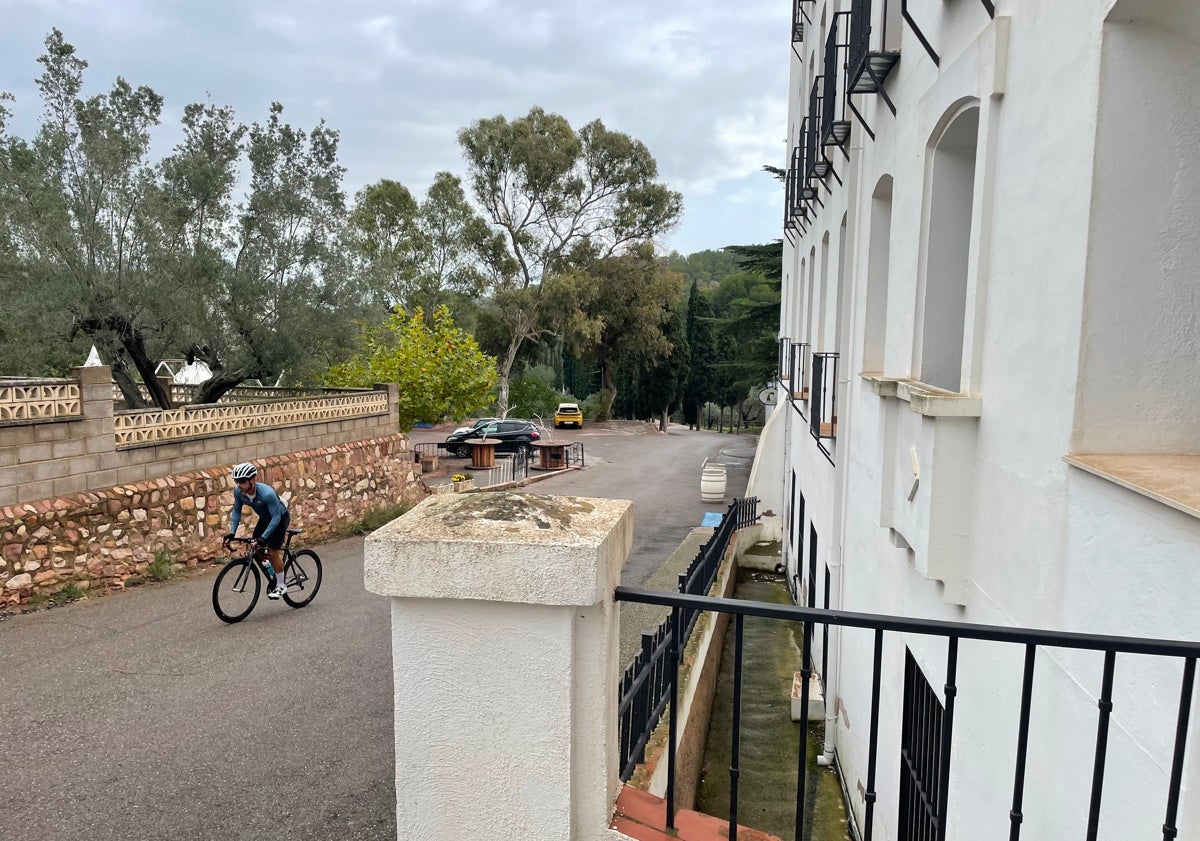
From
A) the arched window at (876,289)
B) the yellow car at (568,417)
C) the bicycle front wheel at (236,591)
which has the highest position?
the arched window at (876,289)

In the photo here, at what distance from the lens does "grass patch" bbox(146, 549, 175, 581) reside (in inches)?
371

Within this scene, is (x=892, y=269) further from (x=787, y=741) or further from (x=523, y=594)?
(x=787, y=741)

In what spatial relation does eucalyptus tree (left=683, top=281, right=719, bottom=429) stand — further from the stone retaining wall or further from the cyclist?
the cyclist

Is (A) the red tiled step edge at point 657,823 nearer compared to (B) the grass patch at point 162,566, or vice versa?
(A) the red tiled step edge at point 657,823

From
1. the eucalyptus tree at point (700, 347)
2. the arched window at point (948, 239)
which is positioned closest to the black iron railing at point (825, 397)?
the arched window at point (948, 239)

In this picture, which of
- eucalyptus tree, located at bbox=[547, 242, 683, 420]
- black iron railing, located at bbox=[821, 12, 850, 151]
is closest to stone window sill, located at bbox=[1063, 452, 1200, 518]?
black iron railing, located at bbox=[821, 12, 850, 151]

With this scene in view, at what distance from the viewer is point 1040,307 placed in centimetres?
280

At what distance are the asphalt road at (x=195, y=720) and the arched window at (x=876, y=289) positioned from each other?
4.63 metres

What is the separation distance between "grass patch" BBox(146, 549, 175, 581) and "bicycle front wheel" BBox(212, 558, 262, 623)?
6.21 feet

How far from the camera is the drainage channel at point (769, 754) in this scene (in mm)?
5945

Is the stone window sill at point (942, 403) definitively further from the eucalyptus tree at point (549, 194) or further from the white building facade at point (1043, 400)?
the eucalyptus tree at point (549, 194)

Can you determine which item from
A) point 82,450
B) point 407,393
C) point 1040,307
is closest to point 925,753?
point 1040,307

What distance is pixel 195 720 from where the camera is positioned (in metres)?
5.36

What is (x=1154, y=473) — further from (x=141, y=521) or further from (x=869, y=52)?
(x=141, y=521)
